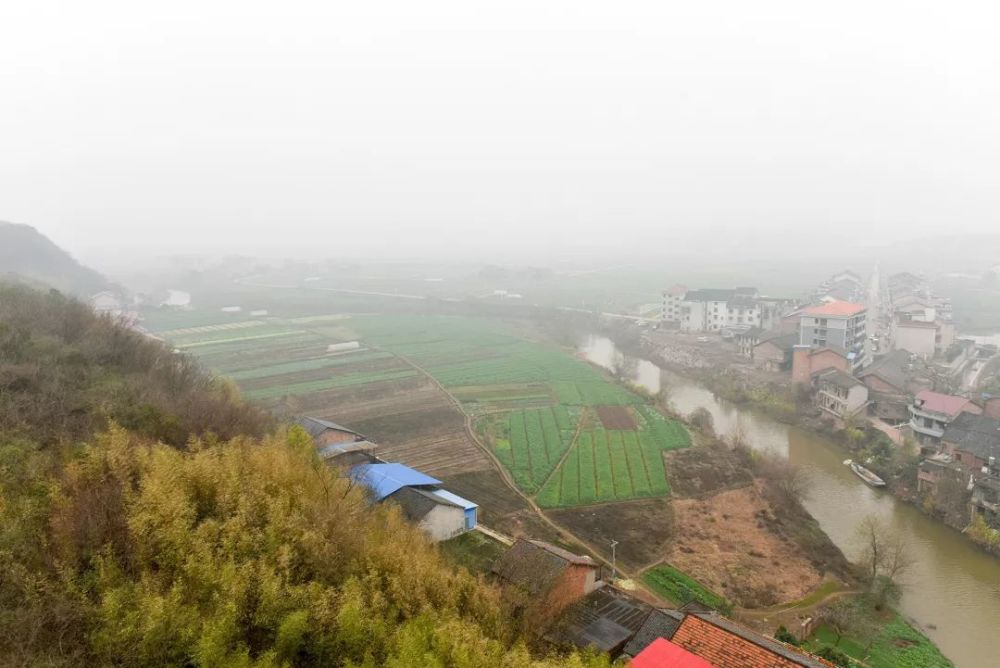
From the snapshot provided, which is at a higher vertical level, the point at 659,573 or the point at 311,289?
the point at 311,289

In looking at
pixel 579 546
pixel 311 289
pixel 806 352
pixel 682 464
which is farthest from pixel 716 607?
pixel 311 289

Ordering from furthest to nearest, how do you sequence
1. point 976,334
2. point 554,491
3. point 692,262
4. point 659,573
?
point 692,262 → point 976,334 → point 554,491 → point 659,573

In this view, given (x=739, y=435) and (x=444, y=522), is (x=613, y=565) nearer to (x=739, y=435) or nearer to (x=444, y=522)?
(x=444, y=522)

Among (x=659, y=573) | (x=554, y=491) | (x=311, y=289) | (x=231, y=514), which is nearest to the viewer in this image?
(x=231, y=514)

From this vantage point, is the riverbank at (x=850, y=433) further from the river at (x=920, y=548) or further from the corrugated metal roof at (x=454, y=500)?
the corrugated metal roof at (x=454, y=500)

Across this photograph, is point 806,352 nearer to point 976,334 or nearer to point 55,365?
point 976,334

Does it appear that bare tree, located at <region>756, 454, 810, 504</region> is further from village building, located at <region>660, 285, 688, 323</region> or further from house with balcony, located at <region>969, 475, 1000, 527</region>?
village building, located at <region>660, 285, 688, 323</region>

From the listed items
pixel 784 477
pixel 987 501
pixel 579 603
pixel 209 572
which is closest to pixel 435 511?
pixel 579 603
